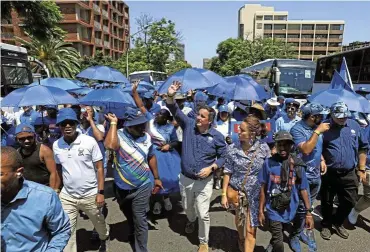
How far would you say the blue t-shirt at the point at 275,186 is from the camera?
3271 millimetres

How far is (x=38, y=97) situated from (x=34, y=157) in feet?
6.54

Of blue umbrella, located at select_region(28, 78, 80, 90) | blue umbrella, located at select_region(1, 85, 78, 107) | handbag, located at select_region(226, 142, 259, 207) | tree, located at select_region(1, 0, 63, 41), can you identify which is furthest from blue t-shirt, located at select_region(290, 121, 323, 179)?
tree, located at select_region(1, 0, 63, 41)

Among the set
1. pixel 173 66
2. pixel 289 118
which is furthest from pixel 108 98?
pixel 173 66

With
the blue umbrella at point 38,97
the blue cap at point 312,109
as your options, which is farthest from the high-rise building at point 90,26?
the blue cap at point 312,109

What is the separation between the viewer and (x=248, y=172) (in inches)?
138

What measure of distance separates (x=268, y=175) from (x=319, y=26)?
92.2 metres

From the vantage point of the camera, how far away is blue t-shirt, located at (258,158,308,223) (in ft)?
10.7

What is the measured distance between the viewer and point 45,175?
3.51 m

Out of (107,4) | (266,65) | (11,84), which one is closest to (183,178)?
(11,84)

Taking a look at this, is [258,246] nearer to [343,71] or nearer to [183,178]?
[183,178]

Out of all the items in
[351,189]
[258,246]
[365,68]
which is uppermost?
[365,68]

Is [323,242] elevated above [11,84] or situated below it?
below

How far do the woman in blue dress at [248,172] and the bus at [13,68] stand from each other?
926cm

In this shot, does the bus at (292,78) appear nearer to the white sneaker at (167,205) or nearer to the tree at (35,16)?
the tree at (35,16)
